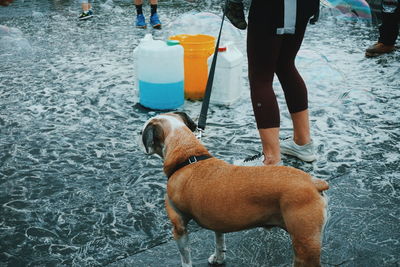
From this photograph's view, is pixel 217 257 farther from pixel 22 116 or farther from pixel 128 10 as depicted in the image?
pixel 128 10

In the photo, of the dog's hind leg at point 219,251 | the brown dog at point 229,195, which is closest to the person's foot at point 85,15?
the brown dog at point 229,195

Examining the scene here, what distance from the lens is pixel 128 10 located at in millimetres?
9906

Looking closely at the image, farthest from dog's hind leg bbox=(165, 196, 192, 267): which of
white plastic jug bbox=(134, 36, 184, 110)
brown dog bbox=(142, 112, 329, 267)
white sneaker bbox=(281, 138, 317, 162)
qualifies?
white plastic jug bbox=(134, 36, 184, 110)

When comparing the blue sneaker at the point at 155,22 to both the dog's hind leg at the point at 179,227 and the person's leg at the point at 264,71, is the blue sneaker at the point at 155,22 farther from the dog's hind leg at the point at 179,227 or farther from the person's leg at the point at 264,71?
the dog's hind leg at the point at 179,227

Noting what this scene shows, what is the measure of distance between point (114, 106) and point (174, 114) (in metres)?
2.32

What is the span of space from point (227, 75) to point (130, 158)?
5.01ft

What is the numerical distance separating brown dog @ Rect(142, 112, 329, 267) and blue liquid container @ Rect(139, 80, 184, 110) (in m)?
2.07

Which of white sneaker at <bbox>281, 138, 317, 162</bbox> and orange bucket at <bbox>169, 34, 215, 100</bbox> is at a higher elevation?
orange bucket at <bbox>169, 34, 215, 100</bbox>

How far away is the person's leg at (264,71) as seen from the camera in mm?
2699

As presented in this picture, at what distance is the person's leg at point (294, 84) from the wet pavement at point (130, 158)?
0.97 ft

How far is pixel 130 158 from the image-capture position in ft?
11.8

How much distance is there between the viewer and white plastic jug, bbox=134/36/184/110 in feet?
14.2

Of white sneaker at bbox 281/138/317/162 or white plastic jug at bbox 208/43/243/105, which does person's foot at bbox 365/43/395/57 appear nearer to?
white plastic jug at bbox 208/43/243/105

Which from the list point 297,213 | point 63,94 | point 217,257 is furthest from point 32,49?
point 297,213
